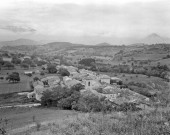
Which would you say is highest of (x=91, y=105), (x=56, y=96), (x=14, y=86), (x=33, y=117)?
(x=33, y=117)

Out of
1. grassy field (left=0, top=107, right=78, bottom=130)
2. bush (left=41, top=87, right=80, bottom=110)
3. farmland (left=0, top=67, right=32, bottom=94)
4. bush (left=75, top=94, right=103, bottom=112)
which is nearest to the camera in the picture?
bush (left=75, top=94, right=103, bottom=112)

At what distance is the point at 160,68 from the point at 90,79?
31997 millimetres

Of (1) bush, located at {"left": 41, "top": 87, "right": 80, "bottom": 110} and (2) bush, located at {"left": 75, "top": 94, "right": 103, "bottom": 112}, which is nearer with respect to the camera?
→ (2) bush, located at {"left": 75, "top": 94, "right": 103, "bottom": 112}

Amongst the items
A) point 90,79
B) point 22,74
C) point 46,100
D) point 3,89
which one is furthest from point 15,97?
point 22,74

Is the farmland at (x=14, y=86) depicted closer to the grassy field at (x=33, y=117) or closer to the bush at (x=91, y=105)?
→ the grassy field at (x=33, y=117)

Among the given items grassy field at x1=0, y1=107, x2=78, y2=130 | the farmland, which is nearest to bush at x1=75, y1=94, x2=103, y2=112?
grassy field at x1=0, y1=107, x2=78, y2=130

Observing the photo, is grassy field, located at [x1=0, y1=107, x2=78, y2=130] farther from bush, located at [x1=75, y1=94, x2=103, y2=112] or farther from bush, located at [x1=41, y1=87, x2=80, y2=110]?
bush, located at [x1=41, y1=87, x2=80, y2=110]

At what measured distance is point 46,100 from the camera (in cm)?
2950

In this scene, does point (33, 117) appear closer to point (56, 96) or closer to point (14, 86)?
point (56, 96)

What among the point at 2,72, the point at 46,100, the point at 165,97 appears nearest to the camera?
the point at 165,97

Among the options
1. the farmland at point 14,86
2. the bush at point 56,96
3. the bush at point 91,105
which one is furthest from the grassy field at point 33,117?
the farmland at point 14,86

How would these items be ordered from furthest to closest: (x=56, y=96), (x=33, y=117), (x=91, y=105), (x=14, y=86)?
1. (x=14, y=86)
2. (x=56, y=96)
3. (x=91, y=105)
4. (x=33, y=117)

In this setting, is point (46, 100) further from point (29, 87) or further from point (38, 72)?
point (38, 72)

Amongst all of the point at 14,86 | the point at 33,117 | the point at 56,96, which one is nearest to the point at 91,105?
the point at 33,117
